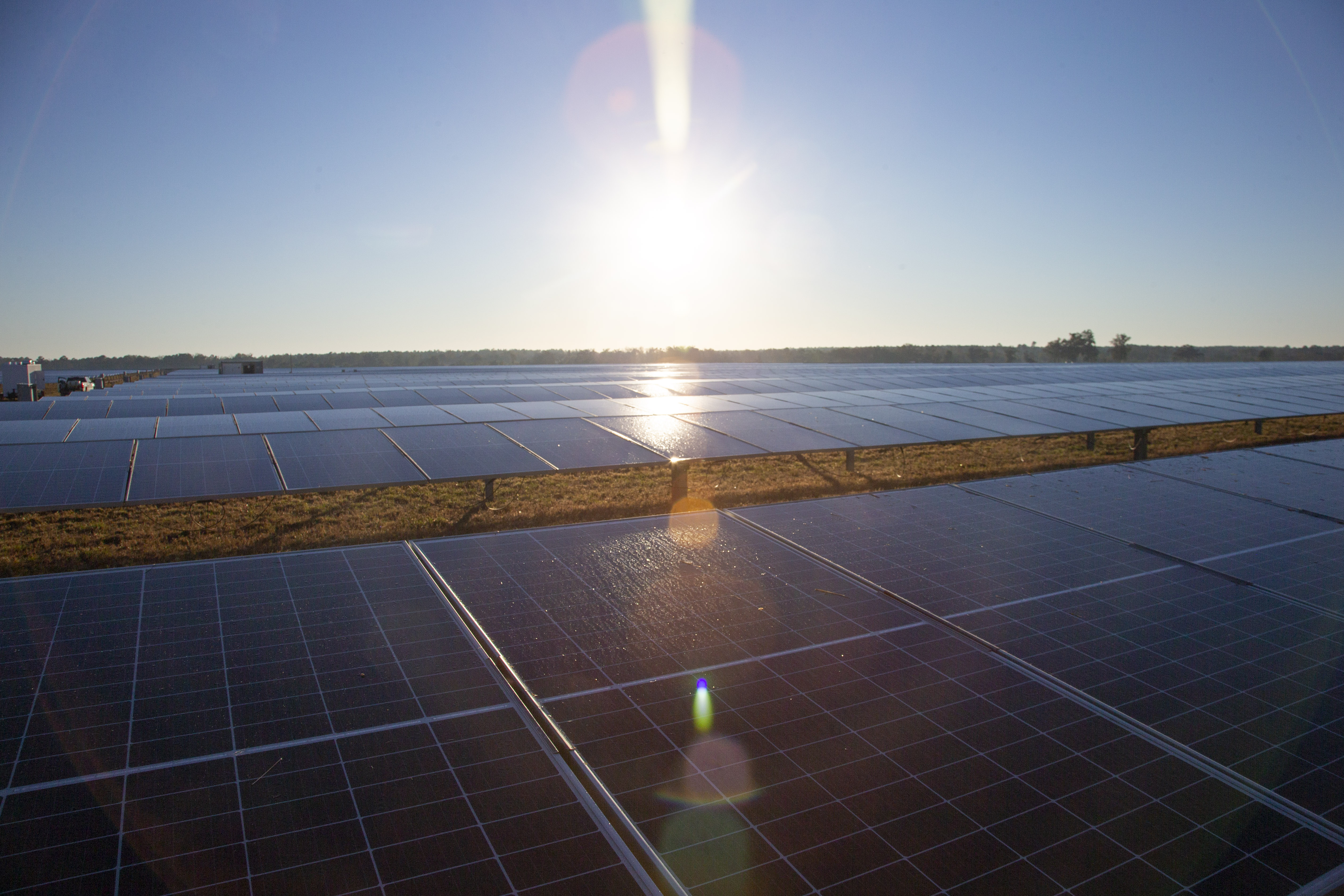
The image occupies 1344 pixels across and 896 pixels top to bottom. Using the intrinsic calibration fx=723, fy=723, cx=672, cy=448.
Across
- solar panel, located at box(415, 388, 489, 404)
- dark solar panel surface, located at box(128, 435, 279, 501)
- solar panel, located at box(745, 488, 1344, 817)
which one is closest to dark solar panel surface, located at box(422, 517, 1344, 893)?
solar panel, located at box(745, 488, 1344, 817)

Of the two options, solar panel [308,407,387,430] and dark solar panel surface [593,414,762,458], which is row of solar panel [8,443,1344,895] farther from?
solar panel [308,407,387,430]

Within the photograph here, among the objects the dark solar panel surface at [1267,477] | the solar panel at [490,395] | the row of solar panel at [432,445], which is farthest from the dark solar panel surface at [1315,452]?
the solar panel at [490,395]

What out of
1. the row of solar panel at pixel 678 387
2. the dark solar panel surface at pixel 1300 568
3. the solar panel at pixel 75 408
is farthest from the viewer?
the row of solar panel at pixel 678 387

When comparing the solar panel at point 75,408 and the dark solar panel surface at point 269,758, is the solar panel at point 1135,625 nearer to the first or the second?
the dark solar panel surface at point 269,758

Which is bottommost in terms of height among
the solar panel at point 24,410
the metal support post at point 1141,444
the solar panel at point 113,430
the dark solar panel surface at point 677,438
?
the metal support post at point 1141,444

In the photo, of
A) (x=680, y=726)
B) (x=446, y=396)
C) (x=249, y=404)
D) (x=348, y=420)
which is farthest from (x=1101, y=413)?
(x=249, y=404)
